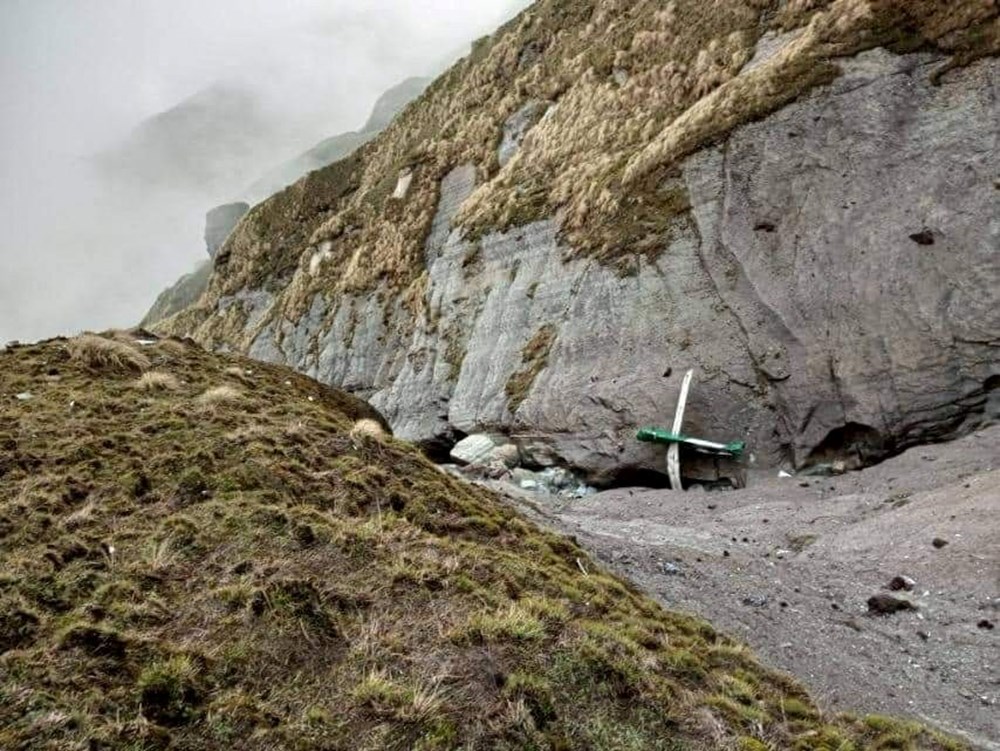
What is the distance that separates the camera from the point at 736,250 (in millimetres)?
27734

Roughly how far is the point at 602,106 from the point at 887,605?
34546 millimetres

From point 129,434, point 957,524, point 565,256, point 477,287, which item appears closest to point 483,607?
point 129,434

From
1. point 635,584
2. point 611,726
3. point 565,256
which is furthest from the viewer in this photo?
point 565,256

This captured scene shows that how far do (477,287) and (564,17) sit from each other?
88.8 ft

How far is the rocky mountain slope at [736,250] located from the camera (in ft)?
75.5

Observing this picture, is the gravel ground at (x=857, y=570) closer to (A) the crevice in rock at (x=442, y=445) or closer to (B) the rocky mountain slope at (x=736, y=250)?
(B) the rocky mountain slope at (x=736, y=250)

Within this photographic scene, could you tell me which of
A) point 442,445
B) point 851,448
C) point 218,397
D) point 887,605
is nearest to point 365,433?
point 218,397

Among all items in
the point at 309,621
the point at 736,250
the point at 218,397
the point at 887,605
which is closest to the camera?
the point at 309,621

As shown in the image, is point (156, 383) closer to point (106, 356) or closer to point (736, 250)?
point (106, 356)

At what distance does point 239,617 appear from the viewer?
7.99 metres

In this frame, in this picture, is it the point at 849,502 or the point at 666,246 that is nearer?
the point at 849,502

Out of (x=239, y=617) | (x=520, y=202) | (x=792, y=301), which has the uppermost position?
(x=520, y=202)

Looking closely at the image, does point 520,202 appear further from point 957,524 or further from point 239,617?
point 239,617

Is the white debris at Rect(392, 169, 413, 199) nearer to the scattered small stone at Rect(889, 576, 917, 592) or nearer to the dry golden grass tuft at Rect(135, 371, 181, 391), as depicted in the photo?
the dry golden grass tuft at Rect(135, 371, 181, 391)
